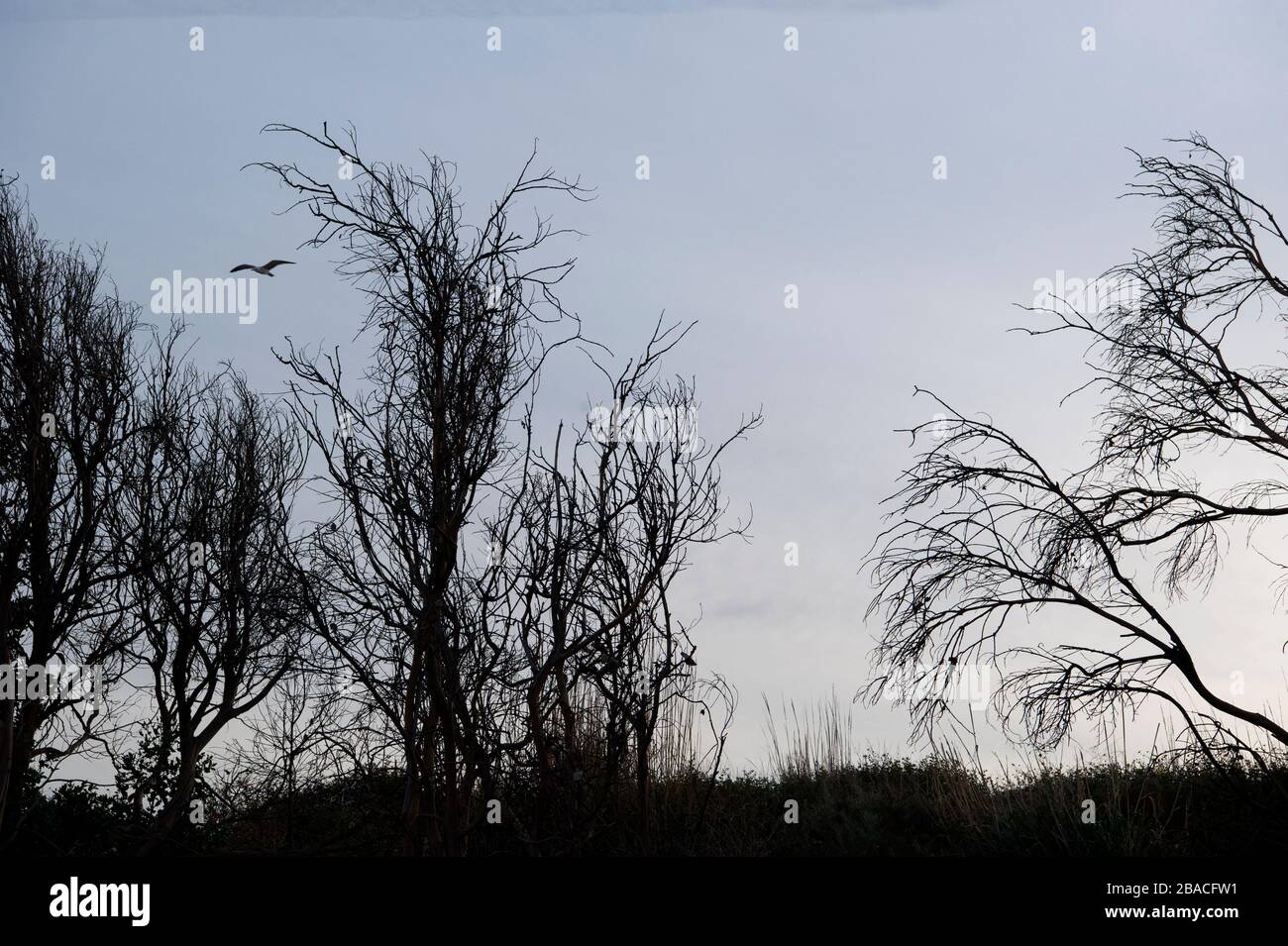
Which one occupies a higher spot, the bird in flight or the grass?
the bird in flight

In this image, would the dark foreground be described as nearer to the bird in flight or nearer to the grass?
the grass

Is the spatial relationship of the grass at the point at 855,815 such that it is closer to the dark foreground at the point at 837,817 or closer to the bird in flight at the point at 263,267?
the dark foreground at the point at 837,817

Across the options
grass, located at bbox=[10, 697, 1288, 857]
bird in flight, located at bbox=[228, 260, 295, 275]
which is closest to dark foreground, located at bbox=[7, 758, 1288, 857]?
grass, located at bbox=[10, 697, 1288, 857]

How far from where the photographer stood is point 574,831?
6938mm

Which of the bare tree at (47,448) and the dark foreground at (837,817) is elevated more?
the bare tree at (47,448)

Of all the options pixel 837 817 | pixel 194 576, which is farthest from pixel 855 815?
pixel 194 576

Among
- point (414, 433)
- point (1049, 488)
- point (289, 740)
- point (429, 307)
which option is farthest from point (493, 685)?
point (289, 740)

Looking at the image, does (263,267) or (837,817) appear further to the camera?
(837,817)

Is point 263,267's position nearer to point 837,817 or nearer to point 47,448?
point 47,448

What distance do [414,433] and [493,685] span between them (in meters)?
1.60

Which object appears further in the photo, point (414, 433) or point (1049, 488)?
point (1049, 488)

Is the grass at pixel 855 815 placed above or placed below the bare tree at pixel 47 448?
below

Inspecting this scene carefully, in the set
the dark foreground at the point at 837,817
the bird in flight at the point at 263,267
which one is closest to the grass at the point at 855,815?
the dark foreground at the point at 837,817
